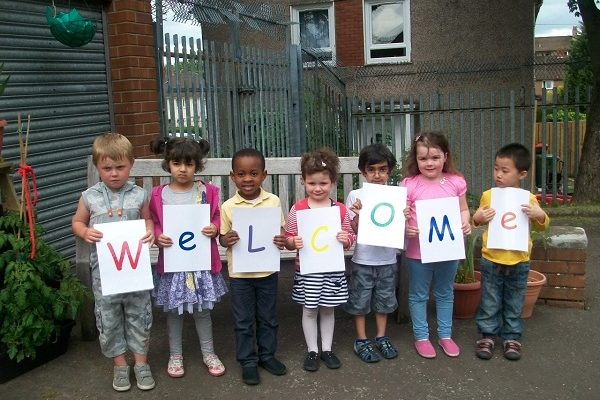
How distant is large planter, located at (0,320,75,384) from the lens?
3637 mm

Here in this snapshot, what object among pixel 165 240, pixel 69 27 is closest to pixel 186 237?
pixel 165 240

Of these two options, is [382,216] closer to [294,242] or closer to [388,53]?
[294,242]

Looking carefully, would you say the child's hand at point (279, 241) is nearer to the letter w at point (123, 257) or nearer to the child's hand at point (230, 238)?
the child's hand at point (230, 238)

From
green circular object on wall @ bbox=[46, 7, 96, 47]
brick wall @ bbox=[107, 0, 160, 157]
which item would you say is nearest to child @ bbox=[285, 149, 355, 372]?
green circular object on wall @ bbox=[46, 7, 96, 47]

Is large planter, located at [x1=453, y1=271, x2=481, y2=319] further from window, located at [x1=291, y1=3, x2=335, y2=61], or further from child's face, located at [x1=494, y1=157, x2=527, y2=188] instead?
window, located at [x1=291, y1=3, x2=335, y2=61]

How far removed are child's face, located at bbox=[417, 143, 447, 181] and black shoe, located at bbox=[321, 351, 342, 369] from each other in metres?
1.23

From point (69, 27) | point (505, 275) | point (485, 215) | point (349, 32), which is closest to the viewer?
→ point (485, 215)

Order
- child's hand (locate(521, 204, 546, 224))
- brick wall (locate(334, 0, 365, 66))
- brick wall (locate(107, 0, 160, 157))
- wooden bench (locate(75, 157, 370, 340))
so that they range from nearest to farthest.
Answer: child's hand (locate(521, 204, 546, 224))
wooden bench (locate(75, 157, 370, 340))
brick wall (locate(107, 0, 160, 157))
brick wall (locate(334, 0, 365, 66))

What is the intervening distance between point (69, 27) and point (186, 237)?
7.35 ft

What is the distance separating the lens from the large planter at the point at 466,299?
441 cm

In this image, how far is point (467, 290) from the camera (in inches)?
174

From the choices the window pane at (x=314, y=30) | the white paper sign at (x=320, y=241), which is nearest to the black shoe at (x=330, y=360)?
the white paper sign at (x=320, y=241)

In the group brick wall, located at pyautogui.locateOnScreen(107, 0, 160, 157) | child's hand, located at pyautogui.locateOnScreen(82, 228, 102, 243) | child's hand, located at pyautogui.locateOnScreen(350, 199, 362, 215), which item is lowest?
child's hand, located at pyautogui.locateOnScreen(82, 228, 102, 243)

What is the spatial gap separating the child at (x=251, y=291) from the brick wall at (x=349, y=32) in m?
12.3
